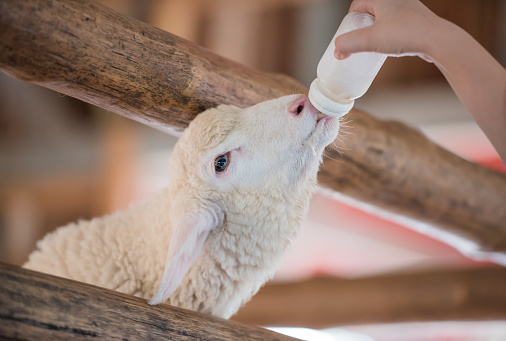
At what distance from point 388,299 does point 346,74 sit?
2.33 m

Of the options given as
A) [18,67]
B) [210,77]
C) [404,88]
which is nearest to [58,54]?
[18,67]

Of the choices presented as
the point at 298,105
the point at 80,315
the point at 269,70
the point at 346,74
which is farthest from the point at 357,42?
the point at 269,70

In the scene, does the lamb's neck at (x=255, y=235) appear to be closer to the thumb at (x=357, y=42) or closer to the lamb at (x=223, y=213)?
the lamb at (x=223, y=213)

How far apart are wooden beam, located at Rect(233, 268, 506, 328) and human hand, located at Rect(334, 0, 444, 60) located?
238 cm

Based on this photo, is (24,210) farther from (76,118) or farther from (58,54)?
(58,54)

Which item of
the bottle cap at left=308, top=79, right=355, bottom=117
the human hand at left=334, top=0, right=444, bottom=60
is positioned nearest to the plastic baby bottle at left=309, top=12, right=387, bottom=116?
the bottle cap at left=308, top=79, right=355, bottom=117

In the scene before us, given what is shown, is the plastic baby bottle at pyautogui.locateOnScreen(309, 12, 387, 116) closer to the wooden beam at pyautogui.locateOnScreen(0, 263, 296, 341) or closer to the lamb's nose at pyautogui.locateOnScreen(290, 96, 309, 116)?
the lamb's nose at pyautogui.locateOnScreen(290, 96, 309, 116)

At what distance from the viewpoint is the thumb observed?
3.66ft

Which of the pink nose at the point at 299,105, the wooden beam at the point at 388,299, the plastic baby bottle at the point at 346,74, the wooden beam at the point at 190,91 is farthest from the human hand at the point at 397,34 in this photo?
the wooden beam at the point at 388,299

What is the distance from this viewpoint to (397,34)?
1100mm

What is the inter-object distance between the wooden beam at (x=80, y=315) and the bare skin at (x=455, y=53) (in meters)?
0.67

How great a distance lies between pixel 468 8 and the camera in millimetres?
4621

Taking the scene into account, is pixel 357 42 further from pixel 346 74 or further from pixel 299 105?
pixel 299 105

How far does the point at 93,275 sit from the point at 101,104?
495 mm
